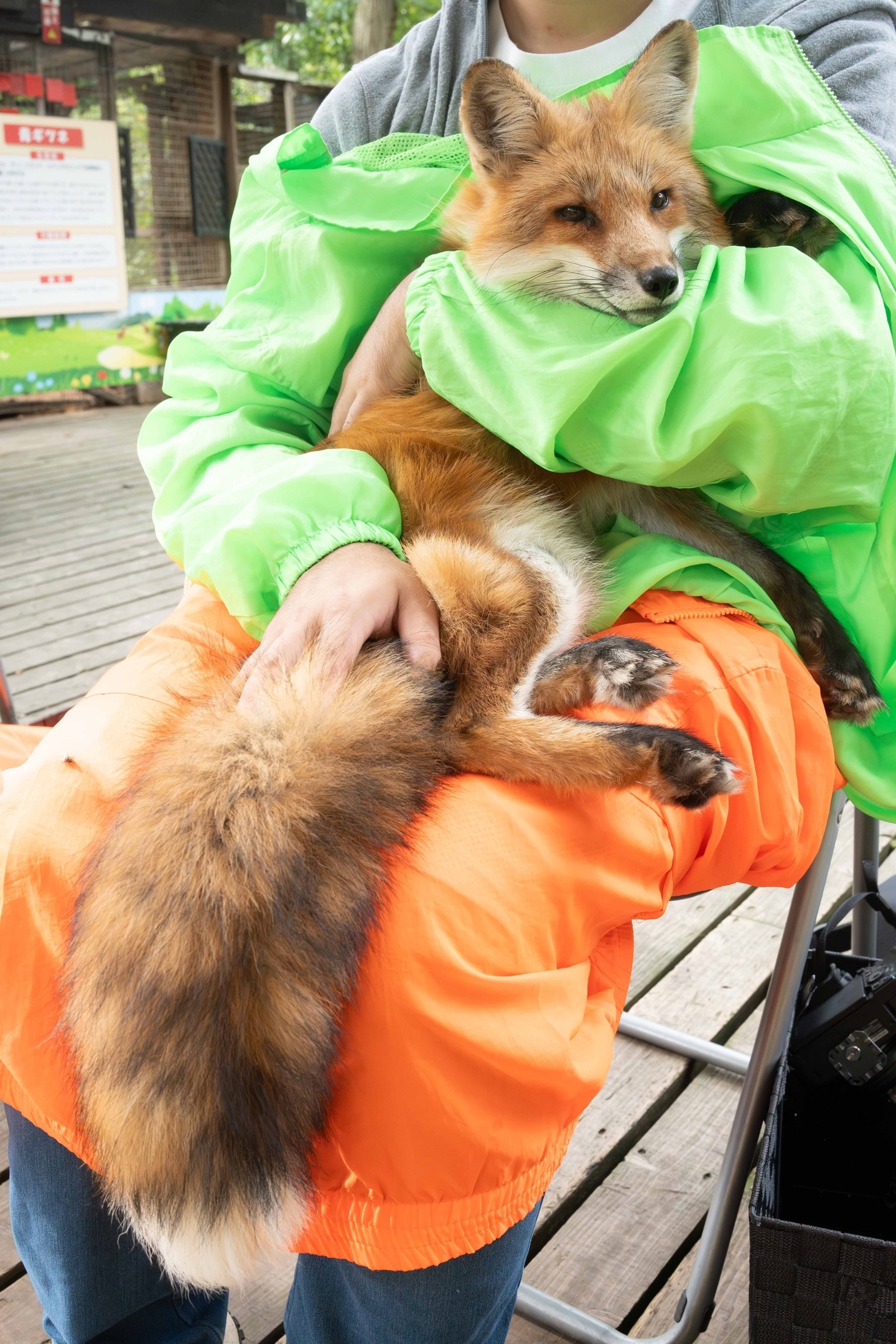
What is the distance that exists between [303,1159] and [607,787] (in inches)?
18.8

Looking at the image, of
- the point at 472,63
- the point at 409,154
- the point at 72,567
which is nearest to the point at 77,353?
the point at 72,567

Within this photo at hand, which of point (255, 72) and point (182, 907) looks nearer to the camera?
point (182, 907)

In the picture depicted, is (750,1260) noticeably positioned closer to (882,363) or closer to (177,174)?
(882,363)

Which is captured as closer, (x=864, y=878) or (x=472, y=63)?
(x=472, y=63)

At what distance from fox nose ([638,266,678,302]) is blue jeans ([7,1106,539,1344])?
118cm

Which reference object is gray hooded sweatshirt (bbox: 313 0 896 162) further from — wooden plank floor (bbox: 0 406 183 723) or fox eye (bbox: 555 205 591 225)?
wooden plank floor (bbox: 0 406 183 723)

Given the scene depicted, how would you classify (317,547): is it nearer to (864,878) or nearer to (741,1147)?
(741,1147)

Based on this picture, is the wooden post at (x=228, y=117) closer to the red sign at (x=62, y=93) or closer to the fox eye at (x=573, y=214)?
the red sign at (x=62, y=93)

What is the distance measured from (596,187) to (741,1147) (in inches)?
58.8

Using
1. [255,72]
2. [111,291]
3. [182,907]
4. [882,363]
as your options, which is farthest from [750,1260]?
[255,72]

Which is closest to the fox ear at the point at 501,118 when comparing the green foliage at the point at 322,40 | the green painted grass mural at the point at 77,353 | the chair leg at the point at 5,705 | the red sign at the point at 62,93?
the chair leg at the point at 5,705

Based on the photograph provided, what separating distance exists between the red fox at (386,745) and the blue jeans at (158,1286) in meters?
0.25

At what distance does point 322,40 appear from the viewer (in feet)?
49.9

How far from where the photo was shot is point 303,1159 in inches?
34.6
